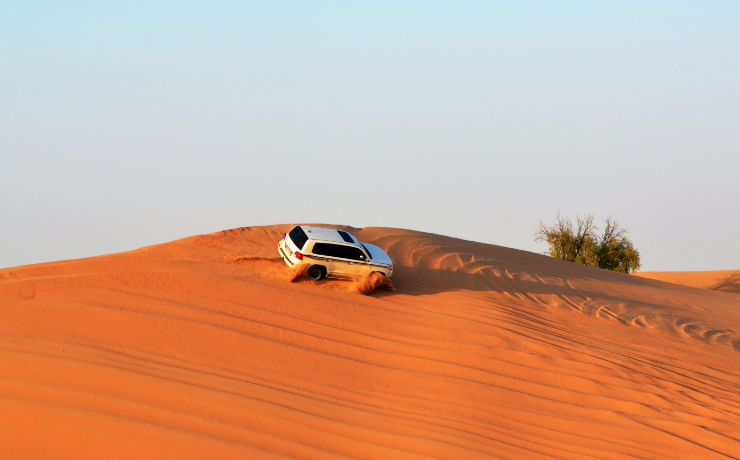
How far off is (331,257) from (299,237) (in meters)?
0.79

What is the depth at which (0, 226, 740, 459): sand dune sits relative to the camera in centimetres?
603

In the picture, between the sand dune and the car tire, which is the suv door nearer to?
the car tire

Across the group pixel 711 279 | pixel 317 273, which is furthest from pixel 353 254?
pixel 711 279

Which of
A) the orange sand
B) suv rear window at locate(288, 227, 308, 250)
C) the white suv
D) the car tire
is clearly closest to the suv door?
the white suv

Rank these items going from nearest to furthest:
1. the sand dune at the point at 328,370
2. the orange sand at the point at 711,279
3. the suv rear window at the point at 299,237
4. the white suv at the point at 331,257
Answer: the sand dune at the point at 328,370
the white suv at the point at 331,257
the suv rear window at the point at 299,237
the orange sand at the point at 711,279

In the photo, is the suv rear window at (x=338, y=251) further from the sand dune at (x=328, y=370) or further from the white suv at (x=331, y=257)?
the sand dune at (x=328, y=370)

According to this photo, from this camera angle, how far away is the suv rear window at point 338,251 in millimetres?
12234

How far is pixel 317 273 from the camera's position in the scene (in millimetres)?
12305

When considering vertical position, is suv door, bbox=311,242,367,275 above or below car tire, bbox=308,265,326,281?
above

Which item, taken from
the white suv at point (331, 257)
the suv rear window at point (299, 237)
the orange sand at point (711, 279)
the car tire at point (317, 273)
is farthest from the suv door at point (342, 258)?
the orange sand at point (711, 279)

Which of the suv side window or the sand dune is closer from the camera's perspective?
the sand dune

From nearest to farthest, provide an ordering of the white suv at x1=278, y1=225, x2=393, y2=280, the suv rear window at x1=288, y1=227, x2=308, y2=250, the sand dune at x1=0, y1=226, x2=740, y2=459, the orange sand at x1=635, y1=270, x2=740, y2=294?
1. the sand dune at x1=0, y1=226, x2=740, y2=459
2. the white suv at x1=278, y1=225, x2=393, y2=280
3. the suv rear window at x1=288, y1=227, x2=308, y2=250
4. the orange sand at x1=635, y1=270, x2=740, y2=294

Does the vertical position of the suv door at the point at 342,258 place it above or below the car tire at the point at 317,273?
above

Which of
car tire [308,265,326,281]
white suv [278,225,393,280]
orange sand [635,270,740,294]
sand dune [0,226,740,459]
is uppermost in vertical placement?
orange sand [635,270,740,294]
